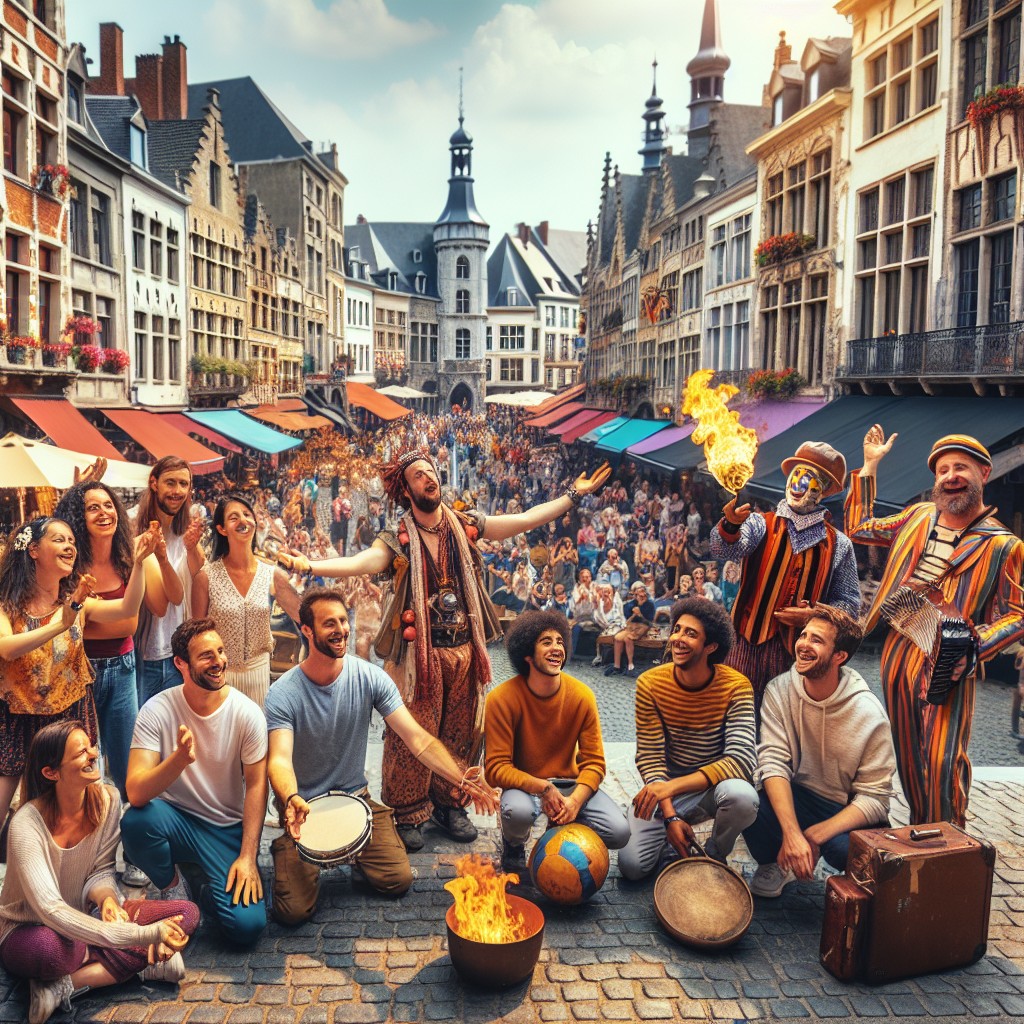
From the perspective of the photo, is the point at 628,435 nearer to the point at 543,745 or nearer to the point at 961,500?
the point at 961,500

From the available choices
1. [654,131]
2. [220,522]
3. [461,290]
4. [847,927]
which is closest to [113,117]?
[461,290]

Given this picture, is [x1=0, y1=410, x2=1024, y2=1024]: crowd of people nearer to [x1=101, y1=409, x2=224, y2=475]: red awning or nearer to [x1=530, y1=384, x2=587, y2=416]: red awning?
[x1=101, y1=409, x2=224, y2=475]: red awning

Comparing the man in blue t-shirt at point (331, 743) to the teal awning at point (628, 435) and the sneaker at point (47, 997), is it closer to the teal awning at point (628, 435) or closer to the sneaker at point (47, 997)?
the sneaker at point (47, 997)

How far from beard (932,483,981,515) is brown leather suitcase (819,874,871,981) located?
172 centimetres

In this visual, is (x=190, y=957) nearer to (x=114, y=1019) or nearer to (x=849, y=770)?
(x=114, y=1019)

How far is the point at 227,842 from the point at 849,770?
8.58 ft

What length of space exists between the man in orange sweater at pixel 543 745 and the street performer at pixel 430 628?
1.60 ft

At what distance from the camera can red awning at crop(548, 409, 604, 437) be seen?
81.2 feet

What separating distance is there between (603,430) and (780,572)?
18.4 meters

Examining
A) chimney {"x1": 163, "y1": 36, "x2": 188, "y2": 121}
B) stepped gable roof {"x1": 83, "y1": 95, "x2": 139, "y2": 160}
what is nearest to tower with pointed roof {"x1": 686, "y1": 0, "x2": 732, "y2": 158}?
chimney {"x1": 163, "y1": 36, "x2": 188, "y2": 121}

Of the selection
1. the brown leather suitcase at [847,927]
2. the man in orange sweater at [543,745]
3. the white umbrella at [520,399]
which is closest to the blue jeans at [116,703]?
the man in orange sweater at [543,745]

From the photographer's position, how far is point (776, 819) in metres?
4.24

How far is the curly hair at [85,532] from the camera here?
15.0 ft

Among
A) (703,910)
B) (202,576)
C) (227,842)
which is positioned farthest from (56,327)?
(703,910)
